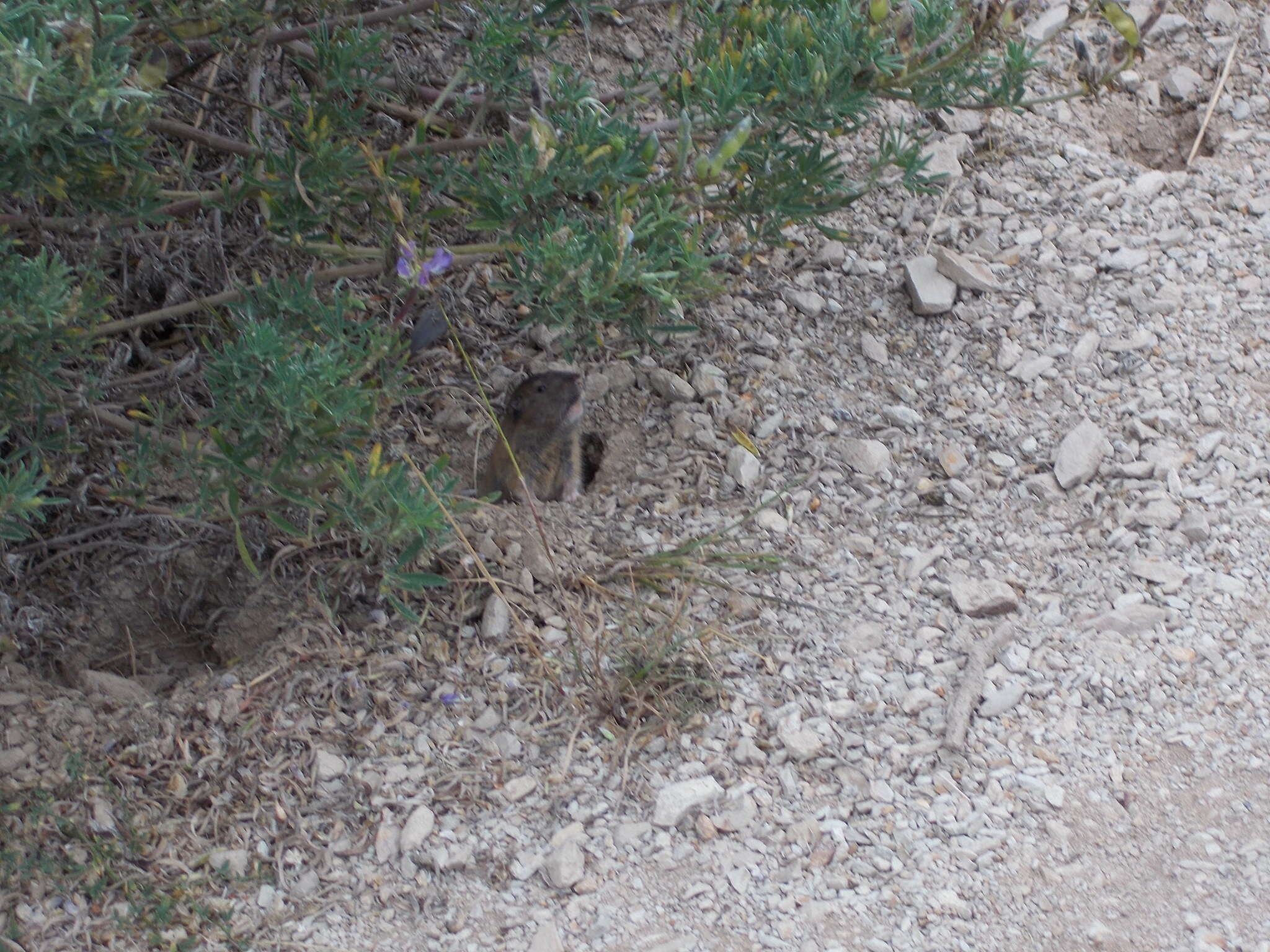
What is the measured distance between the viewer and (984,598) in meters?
3.17

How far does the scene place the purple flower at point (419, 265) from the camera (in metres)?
2.51

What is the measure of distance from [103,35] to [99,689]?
1812 millimetres

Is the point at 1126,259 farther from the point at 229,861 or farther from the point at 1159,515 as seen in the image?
the point at 229,861

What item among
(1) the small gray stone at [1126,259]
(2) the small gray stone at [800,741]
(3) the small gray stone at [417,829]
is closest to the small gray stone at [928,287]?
(1) the small gray stone at [1126,259]

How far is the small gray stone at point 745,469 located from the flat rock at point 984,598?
694 mm

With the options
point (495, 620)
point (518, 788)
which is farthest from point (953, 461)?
point (518, 788)

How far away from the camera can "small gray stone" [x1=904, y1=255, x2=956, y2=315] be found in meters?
3.93

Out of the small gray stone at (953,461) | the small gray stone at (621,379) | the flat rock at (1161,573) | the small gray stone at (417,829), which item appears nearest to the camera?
the small gray stone at (417,829)

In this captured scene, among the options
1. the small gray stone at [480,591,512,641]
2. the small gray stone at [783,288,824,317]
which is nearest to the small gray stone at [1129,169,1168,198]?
the small gray stone at [783,288,824,317]

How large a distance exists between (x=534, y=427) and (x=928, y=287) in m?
1.35

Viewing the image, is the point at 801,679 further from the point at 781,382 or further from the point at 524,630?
the point at 781,382

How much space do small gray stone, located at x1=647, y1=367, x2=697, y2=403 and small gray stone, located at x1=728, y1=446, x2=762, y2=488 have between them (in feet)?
0.94

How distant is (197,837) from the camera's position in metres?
2.94

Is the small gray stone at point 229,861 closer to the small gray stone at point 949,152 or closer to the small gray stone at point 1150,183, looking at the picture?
the small gray stone at point 949,152
